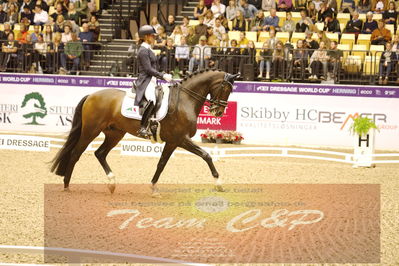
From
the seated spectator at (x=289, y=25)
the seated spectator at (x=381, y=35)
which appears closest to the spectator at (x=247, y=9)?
the seated spectator at (x=289, y=25)

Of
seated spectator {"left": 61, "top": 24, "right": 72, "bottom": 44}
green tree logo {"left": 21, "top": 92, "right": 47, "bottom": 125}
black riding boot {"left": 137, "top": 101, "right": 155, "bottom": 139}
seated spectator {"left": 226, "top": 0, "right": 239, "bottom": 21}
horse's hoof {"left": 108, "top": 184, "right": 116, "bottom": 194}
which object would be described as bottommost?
horse's hoof {"left": 108, "top": 184, "right": 116, "bottom": 194}

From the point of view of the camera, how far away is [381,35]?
2041 centimetres

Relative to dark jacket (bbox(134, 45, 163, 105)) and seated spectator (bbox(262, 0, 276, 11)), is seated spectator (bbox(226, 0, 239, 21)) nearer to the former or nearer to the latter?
seated spectator (bbox(262, 0, 276, 11))

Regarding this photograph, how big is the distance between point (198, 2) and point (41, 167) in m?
11.5

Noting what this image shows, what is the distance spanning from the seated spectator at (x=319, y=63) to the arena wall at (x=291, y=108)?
41 centimetres

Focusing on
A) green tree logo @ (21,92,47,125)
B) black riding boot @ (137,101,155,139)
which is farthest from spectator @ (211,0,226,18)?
black riding boot @ (137,101,155,139)

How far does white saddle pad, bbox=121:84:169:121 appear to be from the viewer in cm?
1172

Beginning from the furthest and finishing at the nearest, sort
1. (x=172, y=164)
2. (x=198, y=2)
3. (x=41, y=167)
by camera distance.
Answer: (x=198, y=2), (x=172, y=164), (x=41, y=167)

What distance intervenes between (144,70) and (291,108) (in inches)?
359

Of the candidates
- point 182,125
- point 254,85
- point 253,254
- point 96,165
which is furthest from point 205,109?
point 253,254

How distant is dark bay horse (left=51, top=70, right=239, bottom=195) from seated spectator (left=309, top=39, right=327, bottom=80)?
834 cm

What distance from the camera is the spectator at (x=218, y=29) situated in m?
21.5

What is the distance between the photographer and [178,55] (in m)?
21.0

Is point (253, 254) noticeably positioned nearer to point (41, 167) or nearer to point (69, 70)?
point (41, 167)
